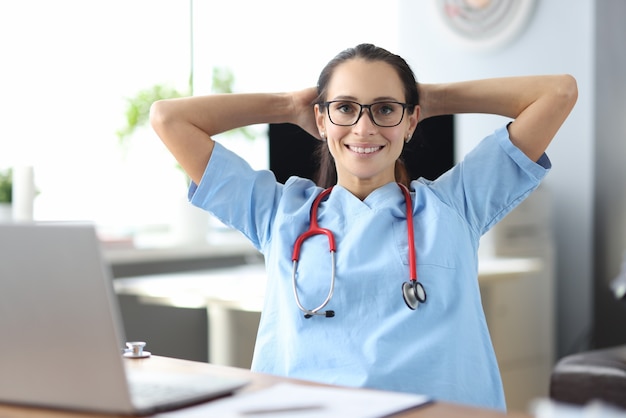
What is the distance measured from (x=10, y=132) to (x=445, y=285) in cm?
211

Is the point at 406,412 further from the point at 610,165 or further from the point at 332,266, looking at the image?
the point at 610,165

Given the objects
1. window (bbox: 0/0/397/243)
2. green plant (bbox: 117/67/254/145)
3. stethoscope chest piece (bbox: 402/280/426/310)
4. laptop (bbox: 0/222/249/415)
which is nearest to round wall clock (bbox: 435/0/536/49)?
window (bbox: 0/0/397/243)

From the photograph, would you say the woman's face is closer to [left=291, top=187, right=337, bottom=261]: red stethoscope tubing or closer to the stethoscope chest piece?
[left=291, top=187, right=337, bottom=261]: red stethoscope tubing

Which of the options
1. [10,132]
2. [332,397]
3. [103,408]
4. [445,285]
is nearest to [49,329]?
[103,408]

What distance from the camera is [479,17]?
362 cm

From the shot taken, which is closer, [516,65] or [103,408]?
[103,408]

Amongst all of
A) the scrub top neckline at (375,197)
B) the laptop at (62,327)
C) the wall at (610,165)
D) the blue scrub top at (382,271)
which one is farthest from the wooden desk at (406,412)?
the wall at (610,165)

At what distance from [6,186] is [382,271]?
1.89 metres

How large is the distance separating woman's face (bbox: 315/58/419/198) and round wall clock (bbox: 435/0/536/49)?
228 centimetres

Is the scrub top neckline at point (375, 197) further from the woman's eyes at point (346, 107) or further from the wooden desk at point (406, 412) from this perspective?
the wooden desk at point (406, 412)

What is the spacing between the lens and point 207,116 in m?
1.55

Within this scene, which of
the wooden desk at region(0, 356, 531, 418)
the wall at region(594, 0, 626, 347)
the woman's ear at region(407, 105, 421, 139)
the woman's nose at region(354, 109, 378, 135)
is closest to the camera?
the wooden desk at region(0, 356, 531, 418)

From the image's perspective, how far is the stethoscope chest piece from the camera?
1245 mm

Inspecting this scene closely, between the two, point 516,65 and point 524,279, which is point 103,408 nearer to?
point 524,279
